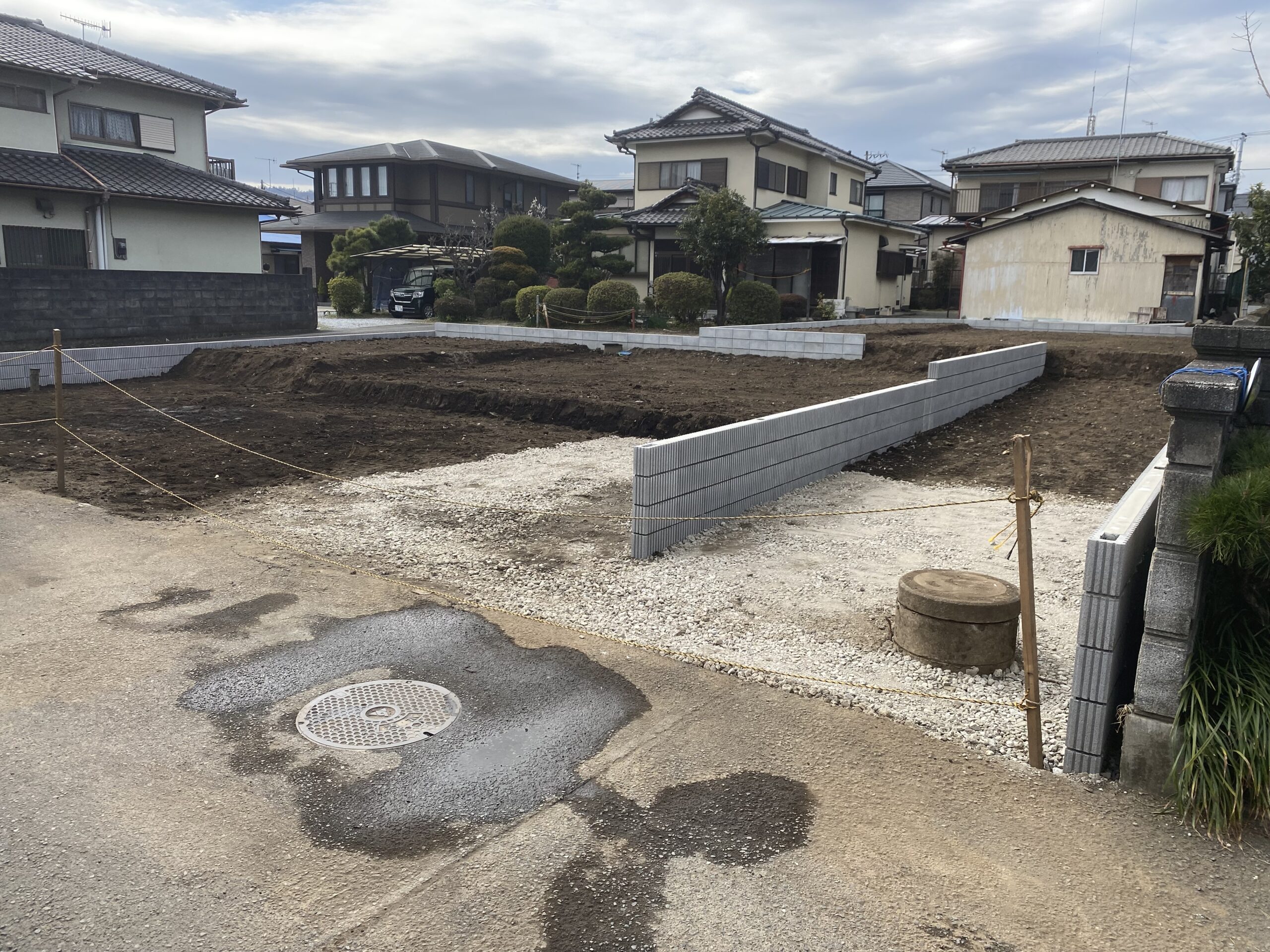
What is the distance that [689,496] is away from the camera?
22.8 ft

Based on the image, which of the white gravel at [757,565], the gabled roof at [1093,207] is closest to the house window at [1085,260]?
the gabled roof at [1093,207]

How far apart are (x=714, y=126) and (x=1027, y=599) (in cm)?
3031

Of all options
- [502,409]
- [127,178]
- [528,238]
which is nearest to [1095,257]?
[528,238]

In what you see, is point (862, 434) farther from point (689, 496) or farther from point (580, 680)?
point (580, 680)

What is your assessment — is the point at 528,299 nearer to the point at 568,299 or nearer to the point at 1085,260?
the point at 568,299

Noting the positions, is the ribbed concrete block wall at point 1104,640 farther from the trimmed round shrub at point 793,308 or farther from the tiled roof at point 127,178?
the trimmed round shrub at point 793,308

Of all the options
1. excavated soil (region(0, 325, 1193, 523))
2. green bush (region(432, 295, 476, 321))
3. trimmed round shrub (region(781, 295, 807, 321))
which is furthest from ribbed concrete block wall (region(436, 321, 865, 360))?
trimmed round shrub (region(781, 295, 807, 321))

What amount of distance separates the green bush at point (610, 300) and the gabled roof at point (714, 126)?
30.3 feet

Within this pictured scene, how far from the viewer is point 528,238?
3028 centimetres

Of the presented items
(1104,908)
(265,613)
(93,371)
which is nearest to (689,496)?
(265,613)

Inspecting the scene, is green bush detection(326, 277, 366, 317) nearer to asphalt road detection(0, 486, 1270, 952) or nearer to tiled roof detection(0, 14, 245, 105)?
tiled roof detection(0, 14, 245, 105)

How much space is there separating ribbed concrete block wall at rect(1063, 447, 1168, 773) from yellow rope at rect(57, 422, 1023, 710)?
271 millimetres

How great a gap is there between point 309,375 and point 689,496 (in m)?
10.3

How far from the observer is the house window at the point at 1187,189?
3278 centimetres
